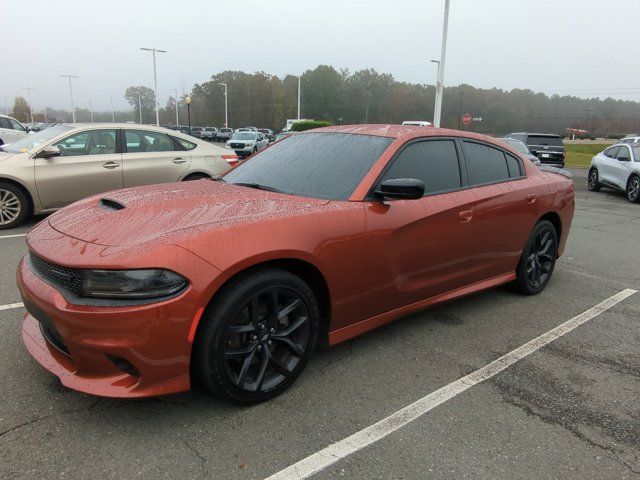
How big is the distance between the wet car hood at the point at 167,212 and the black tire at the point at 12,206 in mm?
4510

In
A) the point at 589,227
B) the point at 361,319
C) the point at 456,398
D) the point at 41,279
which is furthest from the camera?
the point at 589,227

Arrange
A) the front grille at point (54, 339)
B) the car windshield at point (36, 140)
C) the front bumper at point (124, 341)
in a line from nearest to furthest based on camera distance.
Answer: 1. the front bumper at point (124, 341)
2. the front grille at point (54, 339)
3. the car windshield at point (36, 140)

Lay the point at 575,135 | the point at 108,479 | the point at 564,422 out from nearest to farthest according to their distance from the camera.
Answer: the point at 108,479 → the point at 564,422 → the point at 575,135

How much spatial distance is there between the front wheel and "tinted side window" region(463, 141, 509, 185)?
13.1 meters

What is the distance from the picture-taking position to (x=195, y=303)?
2.31 m

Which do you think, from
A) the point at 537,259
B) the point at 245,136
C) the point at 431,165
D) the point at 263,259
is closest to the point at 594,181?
the point at 537,259

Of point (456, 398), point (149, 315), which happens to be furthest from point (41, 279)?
point (456, 398)

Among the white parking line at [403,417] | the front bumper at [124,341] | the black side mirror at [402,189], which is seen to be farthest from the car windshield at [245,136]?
the front bumper at [124,341]

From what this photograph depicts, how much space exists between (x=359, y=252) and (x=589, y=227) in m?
7.56

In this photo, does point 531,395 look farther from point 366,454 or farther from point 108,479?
point 108,479

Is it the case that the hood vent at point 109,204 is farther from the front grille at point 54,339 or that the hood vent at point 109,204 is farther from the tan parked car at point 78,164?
the tan parked car at point 78,164

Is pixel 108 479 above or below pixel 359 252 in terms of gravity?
below

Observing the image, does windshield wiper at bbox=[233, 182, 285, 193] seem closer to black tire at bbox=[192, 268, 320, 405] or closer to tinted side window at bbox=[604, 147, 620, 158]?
black tire at bbox=[192, 268, 320, 405]

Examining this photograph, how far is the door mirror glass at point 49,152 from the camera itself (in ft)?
22.6
